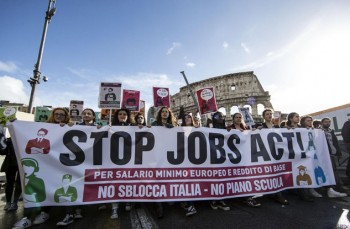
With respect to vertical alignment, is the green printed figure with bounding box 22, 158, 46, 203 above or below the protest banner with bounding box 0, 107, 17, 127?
below

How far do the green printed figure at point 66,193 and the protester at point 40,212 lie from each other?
0.97ft

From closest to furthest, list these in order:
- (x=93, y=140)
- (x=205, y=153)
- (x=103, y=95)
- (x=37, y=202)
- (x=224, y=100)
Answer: (x=37, y=202) < (x=93, y=140) < (x=205, y=153) < (x=103, y=95) < (x=224, y=100)

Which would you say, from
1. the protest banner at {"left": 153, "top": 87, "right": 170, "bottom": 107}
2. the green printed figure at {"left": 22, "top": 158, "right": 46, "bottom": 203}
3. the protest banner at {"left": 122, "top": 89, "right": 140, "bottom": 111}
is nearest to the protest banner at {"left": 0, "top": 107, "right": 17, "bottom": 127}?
the protest banner at {"left": 122, "top": 89, "right": 140, "bottom": 111}

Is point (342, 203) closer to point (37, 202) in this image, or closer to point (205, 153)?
point (205, 153)

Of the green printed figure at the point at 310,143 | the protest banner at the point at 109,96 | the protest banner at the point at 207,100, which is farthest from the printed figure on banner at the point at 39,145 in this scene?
the protest banner at the point at 207,100

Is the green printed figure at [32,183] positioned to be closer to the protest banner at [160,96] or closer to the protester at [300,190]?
the protester at [300,190]

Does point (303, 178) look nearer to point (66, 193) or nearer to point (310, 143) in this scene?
point (310, 143)

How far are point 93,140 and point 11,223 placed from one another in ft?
5.64

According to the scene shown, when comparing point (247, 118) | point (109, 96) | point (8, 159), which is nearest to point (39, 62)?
point (109, 96)

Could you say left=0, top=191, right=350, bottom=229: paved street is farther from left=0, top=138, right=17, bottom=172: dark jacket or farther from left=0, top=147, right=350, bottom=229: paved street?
left=0, top=138, right=17, bottom=172: dark jacket

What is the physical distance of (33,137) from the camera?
3.47 meters

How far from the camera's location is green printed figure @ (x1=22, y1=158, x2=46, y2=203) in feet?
10.5

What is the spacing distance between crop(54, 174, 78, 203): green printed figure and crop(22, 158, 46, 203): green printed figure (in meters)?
0.20

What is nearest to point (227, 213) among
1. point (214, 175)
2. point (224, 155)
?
point (214, 175)
